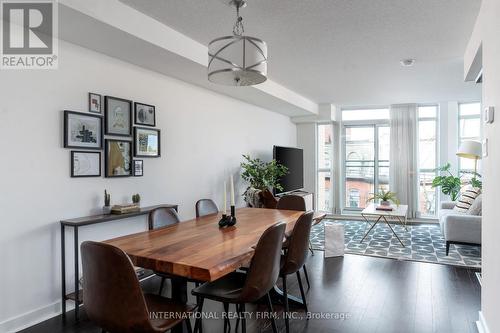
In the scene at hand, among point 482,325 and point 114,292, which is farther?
point 482,325

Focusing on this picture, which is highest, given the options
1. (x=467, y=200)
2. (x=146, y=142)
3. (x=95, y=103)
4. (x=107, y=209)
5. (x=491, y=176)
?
(x=95, y=103)

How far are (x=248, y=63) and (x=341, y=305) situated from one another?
2.25 m

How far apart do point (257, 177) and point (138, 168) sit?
220cm

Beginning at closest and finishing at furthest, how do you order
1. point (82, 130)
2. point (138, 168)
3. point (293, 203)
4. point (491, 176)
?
point (491, 176) < point (82, 130) < point (138, 168) < point (293, 203)

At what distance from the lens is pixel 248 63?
229 centimetres

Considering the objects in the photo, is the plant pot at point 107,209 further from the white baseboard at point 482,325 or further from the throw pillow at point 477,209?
the throw pillow at point 477,209

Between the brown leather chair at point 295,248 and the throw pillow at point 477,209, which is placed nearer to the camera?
the brown leather chair at point 295,248

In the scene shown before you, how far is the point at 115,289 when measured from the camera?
64.1 inches

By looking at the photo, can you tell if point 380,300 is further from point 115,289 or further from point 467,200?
point 467,200

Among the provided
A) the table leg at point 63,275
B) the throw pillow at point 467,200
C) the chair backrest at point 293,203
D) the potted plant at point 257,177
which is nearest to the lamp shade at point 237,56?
the table leg at point 63,275

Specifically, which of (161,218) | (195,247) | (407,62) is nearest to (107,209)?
(161,218)

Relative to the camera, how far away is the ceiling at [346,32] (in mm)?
2863

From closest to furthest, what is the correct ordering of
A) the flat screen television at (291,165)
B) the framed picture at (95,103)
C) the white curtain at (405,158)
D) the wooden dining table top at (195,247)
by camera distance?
the wooden dining table top at (195,247) → the framed picture at (95,103) → the flat screen television at (291,165) → the white curtain at (405,158)

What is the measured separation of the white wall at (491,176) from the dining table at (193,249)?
1.38 meters
